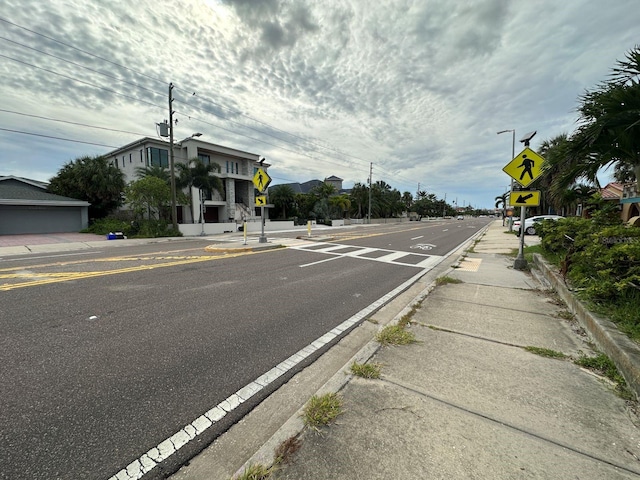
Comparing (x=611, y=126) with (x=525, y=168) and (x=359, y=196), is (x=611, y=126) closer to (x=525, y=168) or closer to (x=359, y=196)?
(x=525, y=168)

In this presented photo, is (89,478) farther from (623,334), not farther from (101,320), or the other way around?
(623,334)

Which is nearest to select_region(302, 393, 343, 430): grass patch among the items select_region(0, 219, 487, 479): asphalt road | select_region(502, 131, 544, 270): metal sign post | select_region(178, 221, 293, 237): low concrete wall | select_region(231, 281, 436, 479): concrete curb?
select_region(231, 281, 436, 479): concrete curb

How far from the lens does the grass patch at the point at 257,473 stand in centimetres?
171

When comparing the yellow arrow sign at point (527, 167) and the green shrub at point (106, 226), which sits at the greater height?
the yellow arrow sign at point (527, 167)

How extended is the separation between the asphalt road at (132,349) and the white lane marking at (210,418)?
7 cm

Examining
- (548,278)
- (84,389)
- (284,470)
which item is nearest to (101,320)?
(84,389)

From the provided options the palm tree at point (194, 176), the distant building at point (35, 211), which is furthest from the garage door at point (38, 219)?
the palm tree at point (194, 176)

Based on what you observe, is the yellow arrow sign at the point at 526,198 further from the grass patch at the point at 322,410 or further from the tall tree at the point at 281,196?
the tall tree at the point at 281,196

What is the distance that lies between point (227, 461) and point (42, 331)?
3781mm

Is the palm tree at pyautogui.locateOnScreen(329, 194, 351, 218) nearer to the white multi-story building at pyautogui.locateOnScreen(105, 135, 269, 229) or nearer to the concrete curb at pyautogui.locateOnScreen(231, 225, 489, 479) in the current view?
the white multi-story building at pyautogui.locateOnScreen(105, 135, 269, 229)

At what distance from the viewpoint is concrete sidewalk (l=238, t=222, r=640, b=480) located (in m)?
1.82

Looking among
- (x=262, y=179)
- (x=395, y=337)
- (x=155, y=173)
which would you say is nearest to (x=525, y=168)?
(x=395, y=337)

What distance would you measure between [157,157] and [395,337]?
35802 mm

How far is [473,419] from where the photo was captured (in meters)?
2.25
